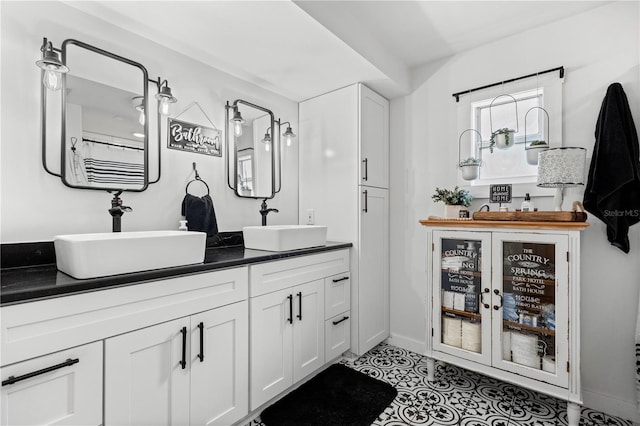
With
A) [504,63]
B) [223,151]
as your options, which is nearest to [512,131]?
[504,63]

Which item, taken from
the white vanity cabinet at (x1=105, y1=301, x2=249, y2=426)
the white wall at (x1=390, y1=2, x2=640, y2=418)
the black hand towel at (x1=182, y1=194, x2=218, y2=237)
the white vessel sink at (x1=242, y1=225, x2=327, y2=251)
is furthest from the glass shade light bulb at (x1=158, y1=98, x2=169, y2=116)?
the white wall at (x1=390, y1=2, x2=640, y2=418)

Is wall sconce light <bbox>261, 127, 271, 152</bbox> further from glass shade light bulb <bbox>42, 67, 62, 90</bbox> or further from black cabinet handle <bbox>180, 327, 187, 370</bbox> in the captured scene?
black cabinet handle <bbox>180, 327, 187, 370</bbox>

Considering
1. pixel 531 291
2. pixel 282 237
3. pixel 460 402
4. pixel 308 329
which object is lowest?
pixel 460 402

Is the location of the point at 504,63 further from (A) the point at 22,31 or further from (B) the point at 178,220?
(A) the point at 22,31

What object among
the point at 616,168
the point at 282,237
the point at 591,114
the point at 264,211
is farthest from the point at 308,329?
the point at 591,114

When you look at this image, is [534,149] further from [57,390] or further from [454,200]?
[57,390]

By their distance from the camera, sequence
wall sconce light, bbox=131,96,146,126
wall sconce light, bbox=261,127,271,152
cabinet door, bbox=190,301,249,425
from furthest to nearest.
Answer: wall sconce light, bbox=261,127,271,152
wall sconce light, bbox=131,96,146,126
cabinet door, bbox=190,301,249,425

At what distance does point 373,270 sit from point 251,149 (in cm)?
146

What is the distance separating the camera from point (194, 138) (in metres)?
2.08

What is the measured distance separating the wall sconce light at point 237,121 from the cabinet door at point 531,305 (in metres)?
1.96

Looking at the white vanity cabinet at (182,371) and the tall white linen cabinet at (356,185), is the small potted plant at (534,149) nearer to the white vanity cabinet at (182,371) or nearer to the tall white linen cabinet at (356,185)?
the tall white linen cabinet at (356,185)

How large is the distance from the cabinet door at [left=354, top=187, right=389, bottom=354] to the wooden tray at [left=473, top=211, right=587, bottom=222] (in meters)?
0.83

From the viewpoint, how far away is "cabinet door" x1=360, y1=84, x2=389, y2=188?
2482 mm

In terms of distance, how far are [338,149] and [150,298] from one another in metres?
1.80
